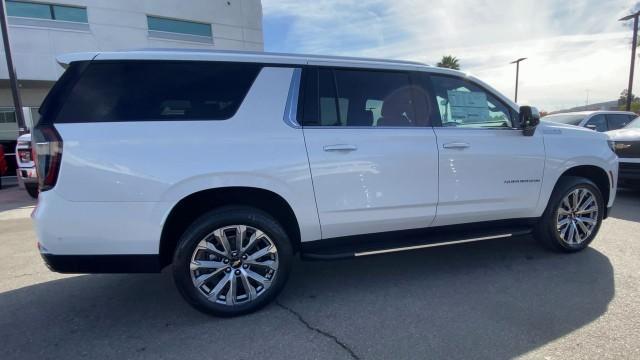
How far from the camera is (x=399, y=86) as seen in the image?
3.44 meters

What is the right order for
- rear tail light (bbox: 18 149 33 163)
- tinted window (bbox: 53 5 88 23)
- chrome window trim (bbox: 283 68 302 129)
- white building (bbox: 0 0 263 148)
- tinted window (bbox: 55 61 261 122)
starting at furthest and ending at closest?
tinted window (bbox: 53 5 88 23), white building (bbox: 0 0 263 148), rear tail light (bbox: 18 149 33 163), chrome window trim (bbox: 283 68 302 129), tinted window (bbox: 55 61 261 122)

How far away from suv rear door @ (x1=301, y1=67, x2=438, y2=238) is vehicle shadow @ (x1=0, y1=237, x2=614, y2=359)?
62 cm

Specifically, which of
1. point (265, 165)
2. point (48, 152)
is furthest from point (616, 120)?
point (48, 152)

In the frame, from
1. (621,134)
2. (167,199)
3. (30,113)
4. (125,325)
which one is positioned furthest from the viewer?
Result: (30,113)

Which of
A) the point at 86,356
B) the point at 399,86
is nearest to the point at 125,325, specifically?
the point at 86,356

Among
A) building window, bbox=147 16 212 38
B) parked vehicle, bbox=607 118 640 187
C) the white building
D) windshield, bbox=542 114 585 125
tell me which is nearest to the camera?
parked vehicle, bbox=607 118 640 187

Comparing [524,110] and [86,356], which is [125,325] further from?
[524,110]

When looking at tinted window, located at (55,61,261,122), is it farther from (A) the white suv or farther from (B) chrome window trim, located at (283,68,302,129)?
(B) chrome window trim, located at (283,68,302,129)

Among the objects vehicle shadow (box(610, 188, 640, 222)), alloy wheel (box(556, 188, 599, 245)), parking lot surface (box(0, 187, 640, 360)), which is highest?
alloy wheel (box(556, 188, 599, 245))

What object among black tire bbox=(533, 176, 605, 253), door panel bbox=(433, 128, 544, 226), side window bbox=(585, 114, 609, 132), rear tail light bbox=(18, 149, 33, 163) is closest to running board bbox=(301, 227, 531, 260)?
door panel bbox=(433, 128, 544, 226)

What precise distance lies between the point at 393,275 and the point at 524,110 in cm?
205

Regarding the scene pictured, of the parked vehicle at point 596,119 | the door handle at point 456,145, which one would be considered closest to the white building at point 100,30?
the door handle at point 456,145

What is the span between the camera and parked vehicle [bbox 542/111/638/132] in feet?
29.3

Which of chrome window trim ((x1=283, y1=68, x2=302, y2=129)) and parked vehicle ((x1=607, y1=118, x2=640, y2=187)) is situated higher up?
chrome window trim ((x1=283, y1=68, x2=302, y2=129))
